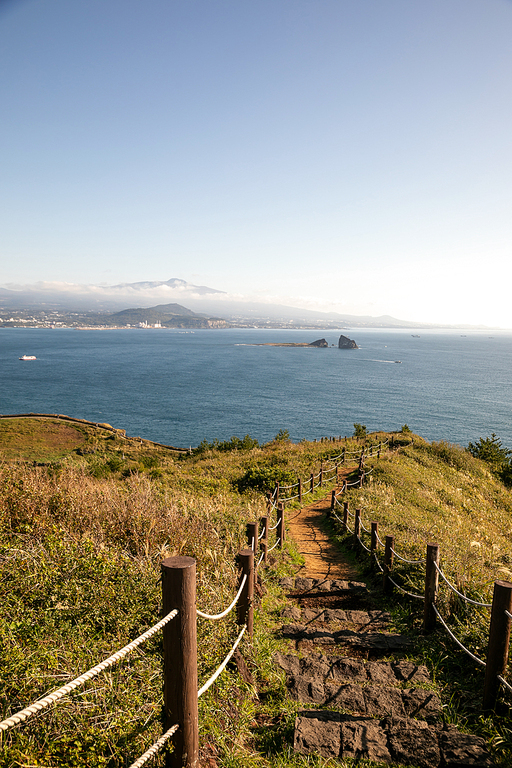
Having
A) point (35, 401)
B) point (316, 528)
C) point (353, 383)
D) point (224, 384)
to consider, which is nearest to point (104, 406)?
point (35, 401)

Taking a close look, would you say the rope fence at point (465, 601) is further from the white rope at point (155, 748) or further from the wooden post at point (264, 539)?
the white rope at point (155, 748)

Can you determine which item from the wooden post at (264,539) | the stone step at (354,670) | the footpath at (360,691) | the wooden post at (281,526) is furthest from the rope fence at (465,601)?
the wooden post at (264,539)

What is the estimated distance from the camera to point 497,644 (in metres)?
3.78

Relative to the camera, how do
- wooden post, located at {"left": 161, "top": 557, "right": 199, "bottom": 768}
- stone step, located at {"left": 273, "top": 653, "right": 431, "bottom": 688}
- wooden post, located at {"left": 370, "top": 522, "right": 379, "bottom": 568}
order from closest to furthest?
wooden post, located at {"left": 161, "top": 557, "right": 199, "bottom": 768} < stone step, located at {"left": 273, "top": 653, "right": 431, "bottom": 688} < wooden post, located at {"left": 370, "top": 522, "right": 379, "bottom": 568}

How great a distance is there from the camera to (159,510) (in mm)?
6457

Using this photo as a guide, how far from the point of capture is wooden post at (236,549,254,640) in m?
4.25

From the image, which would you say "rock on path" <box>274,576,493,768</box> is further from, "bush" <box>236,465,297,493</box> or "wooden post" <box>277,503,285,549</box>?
"bush" <box>236,465,297,493</box>

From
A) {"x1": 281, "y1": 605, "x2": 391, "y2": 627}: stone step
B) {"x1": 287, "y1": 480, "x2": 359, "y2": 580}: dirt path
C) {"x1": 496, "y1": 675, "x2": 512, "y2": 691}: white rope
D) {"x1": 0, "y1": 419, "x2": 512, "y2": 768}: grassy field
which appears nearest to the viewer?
{"x1": 0, "y1": 419, "x2": 512, "y2": 768}: grassy field

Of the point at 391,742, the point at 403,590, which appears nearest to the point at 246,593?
the point at 391,742

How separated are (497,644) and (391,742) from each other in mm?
1381

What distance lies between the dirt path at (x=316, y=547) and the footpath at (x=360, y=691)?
1.54 meters

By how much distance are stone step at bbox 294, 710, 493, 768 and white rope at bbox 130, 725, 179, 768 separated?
140cm

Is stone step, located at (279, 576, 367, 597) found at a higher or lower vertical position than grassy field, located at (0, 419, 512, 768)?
lower


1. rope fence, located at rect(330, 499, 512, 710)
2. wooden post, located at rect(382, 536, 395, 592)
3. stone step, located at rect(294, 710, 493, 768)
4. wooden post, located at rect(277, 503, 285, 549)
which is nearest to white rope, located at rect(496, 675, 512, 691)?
rope fence, located at rect(330, 499, 512, 710)
